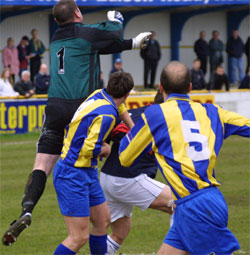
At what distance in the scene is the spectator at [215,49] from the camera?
31297 millimetres

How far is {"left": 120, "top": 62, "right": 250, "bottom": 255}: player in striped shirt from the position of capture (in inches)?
202

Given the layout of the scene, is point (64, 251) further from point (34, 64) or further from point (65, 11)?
point (34, 64)

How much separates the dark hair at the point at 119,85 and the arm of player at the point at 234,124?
1.38 metres

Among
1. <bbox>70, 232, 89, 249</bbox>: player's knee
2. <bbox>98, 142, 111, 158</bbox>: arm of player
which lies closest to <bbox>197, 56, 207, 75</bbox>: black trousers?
<bbox>98, 142, 111, 158</bbox>: arm of player

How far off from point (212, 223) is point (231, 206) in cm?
594

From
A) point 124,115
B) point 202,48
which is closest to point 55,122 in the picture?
point 124,115

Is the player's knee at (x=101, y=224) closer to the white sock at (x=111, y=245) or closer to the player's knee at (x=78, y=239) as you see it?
the player's knee at (x=78, y=239)

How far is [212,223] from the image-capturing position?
16.8ft

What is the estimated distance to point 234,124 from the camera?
5.32 m

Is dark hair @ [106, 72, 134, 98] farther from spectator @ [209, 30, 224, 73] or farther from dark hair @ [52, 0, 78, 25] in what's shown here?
spectator @ [209, 30, 224, 73]

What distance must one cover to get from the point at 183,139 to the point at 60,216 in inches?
217

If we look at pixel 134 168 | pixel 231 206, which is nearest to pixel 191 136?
pixel 134 168

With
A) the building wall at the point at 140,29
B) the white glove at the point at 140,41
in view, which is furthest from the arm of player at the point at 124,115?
the building wall at the point at 140,29

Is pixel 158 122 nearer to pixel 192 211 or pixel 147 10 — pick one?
pixel 192 211
